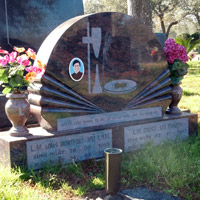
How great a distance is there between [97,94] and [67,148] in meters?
0.85

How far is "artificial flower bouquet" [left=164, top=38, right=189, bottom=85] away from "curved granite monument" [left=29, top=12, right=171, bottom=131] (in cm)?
16

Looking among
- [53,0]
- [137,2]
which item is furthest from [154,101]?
[137,2]

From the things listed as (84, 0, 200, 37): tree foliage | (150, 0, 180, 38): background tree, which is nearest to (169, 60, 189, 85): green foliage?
(84, 0, 200, 37): tree foliage

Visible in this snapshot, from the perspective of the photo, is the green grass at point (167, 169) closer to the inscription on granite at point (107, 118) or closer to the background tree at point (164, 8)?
the inscription on granite at point (107, 118)

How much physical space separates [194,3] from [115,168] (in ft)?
95.1

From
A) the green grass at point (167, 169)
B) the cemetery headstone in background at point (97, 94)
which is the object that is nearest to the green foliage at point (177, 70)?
the cemetery headstone in background at point (97, 94)

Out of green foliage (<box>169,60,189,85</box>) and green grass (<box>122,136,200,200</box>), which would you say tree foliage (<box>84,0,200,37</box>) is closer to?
green foliage (<box>169,60,189,85</box>)

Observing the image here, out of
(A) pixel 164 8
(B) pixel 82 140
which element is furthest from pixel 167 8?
(B) pixel 82 140

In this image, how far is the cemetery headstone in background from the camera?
402 centimetres

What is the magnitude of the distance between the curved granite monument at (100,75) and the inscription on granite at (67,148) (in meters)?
0.17

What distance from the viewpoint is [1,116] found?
4941mm

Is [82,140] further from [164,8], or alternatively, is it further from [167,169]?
[164,8]

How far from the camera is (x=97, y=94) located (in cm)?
445

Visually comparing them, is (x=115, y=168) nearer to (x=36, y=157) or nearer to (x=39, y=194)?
(x=39, y=194)
